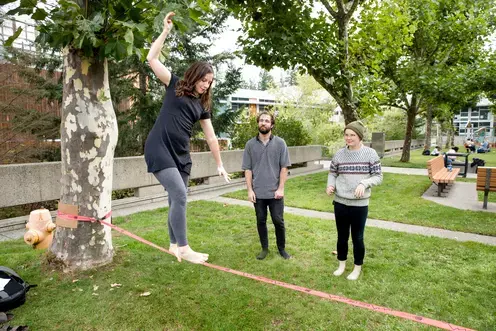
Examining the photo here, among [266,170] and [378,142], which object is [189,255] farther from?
[378,142]

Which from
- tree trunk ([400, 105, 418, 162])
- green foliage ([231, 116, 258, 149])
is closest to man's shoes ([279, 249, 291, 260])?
green foliage ([231, 116, 258, 149])

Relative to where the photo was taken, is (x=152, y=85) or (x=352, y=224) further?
(x=152, y=85)

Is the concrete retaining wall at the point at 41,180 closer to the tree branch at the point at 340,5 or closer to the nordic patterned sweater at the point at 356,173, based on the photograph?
the nordic patterned sweater at the point at 356,173

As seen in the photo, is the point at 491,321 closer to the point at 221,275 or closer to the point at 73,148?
the point at 221,275

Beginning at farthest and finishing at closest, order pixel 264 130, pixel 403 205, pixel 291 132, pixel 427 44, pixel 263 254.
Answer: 1. pixel 427 44
2. pixel 291 132
3. pixel 403 205
4. pixel 263 254
5. pixel 264 130

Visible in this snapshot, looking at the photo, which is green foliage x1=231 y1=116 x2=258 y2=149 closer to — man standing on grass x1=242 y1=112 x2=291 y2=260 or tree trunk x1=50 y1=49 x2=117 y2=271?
man standing on grass x1=242 y1=112 x2=291 y2=260

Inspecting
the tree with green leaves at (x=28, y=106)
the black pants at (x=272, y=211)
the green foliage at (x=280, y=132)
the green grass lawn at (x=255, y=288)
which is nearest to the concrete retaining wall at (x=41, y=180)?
the green grass lawn at (x=255, y=288)

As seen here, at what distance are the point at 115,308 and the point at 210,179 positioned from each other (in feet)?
24.4

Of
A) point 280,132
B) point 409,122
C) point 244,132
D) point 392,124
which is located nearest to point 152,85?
point 244,132

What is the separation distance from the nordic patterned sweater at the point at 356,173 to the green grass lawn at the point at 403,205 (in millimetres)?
3741

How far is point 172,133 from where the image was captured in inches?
133

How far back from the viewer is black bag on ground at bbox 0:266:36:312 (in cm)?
329

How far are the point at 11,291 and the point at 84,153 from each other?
5.11ft

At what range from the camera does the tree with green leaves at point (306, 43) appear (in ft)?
26.4
